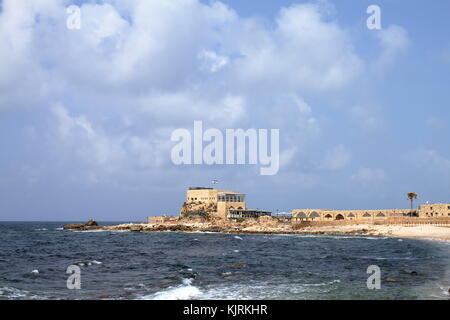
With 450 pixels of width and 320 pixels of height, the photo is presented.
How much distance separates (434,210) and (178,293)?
109156mm

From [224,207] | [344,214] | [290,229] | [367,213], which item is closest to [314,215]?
[344,214]

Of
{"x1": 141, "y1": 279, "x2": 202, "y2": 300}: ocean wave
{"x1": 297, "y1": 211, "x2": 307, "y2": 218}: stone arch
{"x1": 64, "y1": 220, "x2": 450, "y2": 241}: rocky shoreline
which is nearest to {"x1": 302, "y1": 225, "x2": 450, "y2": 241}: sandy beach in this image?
{"x1": 64, "y1": 220, "x2": 450, "y2": 241}: rocky shoreline

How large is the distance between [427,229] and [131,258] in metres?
71.8

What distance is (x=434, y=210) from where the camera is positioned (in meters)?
116

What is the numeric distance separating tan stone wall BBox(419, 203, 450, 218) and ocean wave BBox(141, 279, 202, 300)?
10419 cm

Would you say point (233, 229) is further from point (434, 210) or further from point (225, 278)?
point (225, 278)

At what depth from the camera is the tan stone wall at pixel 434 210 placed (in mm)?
114188

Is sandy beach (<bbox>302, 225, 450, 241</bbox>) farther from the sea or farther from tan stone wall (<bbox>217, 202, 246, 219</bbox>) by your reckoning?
the sea

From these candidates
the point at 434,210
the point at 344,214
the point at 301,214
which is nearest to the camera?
the point at 434,210

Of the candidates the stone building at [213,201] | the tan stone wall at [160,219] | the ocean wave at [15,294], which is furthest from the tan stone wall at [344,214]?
the ocean wave at [15,294]

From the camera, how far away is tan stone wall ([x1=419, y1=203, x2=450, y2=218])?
11419 cm

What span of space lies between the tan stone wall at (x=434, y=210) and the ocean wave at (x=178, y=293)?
104 meters

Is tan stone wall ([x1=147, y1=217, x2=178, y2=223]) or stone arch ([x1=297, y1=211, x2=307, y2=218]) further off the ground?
stone arch ([x1=297, y1=211, x2=307, y2=218])
